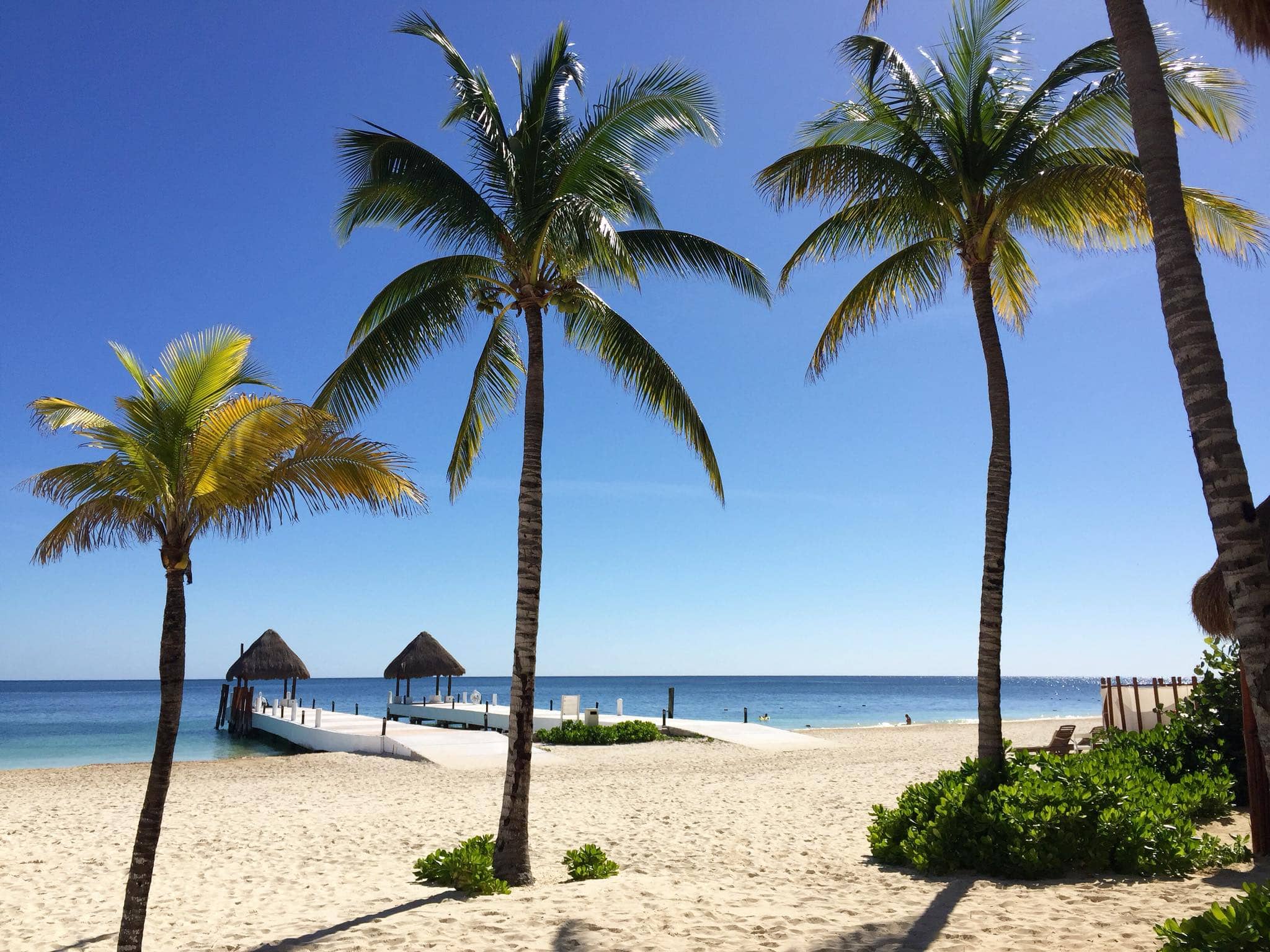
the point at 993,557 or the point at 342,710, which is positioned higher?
the point at 993,557

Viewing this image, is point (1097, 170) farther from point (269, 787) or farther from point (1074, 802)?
point (269, 787)

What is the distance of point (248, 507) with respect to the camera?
7715 millimetres

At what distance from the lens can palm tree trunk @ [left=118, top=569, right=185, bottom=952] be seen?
628 cm

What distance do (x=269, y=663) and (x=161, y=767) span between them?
31.7m

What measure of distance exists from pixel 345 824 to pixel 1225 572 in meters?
11.6

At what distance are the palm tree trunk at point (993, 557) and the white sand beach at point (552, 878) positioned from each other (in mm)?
1802

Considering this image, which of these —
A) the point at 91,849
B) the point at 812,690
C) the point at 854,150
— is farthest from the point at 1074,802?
the point at 812,690

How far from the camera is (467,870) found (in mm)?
7953

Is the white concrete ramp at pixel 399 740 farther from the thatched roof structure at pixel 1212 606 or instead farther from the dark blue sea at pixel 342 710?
the thatched roof structure at pixel 1212 606

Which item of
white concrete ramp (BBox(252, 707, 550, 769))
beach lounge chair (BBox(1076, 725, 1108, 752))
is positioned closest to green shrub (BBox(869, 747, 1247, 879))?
beach lounge chair (BBox(1076, 725, 1108, 752))

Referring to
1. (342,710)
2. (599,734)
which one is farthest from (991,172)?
(342,710)

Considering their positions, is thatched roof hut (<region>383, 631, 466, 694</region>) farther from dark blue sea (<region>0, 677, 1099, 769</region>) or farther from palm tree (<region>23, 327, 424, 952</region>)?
palm tree (<region>23, 327, 424, 952</region>)

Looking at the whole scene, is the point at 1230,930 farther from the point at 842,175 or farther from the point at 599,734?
the point at 599,734

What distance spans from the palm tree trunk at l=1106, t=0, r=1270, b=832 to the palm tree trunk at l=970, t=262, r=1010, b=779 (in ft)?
15.1
